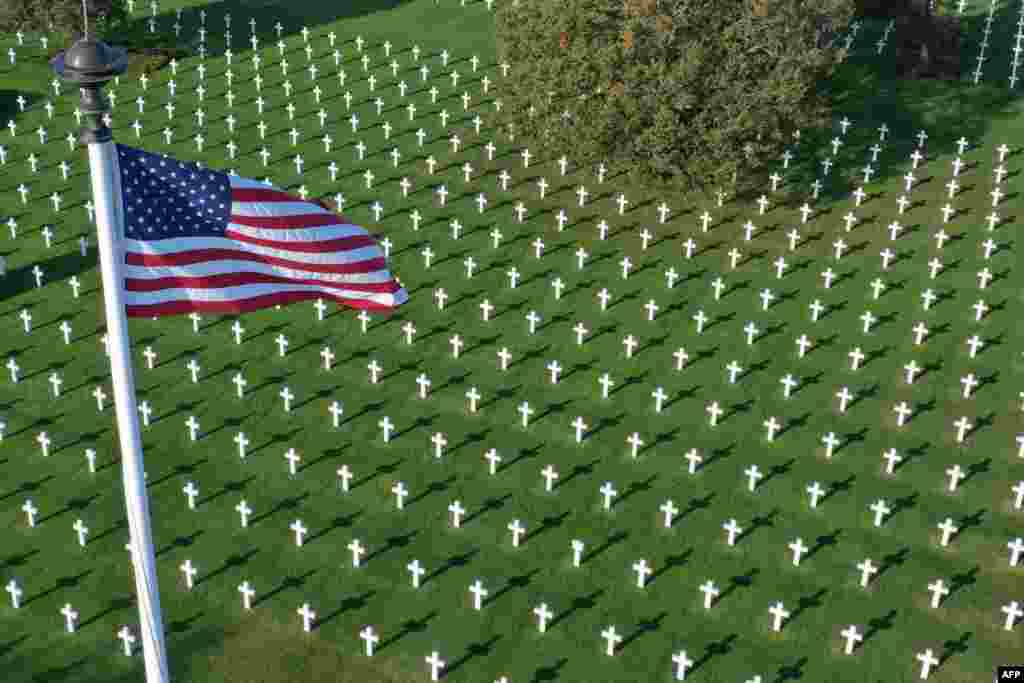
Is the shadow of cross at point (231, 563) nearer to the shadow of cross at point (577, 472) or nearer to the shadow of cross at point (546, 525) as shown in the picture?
the shadow of cross at point (546, 525)

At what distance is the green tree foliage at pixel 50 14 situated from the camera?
52.2m

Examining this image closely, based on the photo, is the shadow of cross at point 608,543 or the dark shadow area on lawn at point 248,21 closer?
the shadow of cross at point 608,543

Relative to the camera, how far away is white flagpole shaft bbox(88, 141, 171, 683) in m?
18.2

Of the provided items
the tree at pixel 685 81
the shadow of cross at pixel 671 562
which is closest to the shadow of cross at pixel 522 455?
the shadow of cross at pixel 671 562

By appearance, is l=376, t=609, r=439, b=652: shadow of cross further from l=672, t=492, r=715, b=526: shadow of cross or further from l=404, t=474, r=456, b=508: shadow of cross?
l=672, t=492, r=715, b=526: shadow of cross

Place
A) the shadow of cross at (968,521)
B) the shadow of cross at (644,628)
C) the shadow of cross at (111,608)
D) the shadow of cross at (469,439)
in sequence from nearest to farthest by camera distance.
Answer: the shadow of cross at (644,628)
the shadow of cross at (111,608)
the shadow of cross at (968,521)
the shadow of cross at (469,439)

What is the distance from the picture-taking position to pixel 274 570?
2978 cm

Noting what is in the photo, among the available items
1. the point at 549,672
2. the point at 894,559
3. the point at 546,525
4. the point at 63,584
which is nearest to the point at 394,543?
the point at 546,525

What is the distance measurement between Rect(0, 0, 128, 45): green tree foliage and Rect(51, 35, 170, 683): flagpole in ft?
117

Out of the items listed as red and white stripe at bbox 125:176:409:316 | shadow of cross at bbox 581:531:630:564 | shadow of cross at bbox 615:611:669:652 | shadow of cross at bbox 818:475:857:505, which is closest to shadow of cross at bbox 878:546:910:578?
shadow of cross at bbox 818:475:857:505

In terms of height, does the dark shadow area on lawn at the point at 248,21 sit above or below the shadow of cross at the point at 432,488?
above

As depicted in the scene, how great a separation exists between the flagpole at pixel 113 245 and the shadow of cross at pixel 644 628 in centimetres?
1018

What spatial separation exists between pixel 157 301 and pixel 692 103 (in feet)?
76.7

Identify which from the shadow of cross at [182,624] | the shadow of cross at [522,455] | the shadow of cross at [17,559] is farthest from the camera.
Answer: the shadow of cross at [522,455]
